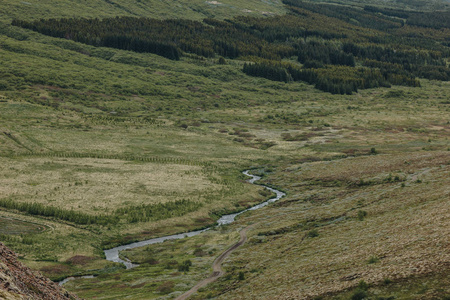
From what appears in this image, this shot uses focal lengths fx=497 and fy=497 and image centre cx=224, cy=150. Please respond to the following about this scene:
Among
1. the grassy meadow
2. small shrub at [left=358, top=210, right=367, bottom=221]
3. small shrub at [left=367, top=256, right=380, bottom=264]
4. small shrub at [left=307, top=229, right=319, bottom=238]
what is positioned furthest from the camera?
small shrub at [left=358, top=210, right=367, bottom=221]

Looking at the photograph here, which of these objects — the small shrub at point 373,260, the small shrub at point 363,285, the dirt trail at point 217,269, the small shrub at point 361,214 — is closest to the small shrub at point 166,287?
the dirt trail at point 217,269

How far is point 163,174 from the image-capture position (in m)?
124

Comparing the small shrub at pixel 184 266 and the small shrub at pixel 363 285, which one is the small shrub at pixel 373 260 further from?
the small shrub at pixel 184 266

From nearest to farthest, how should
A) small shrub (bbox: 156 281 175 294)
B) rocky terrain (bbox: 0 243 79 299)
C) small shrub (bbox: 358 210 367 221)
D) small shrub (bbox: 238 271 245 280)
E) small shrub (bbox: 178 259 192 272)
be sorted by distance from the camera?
1. rocky terrain (bbox: 0 243 79 299)
2. small shrub (bbox: 238 271 245 280)
3. small shrub (bbox: 156 281 175 294)
4. small shrub (bbox: 178 259 192 272)
5. small shrub (bbox: 358 210 367 221)

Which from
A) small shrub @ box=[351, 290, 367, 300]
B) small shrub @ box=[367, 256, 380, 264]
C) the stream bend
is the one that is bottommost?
the stream bend

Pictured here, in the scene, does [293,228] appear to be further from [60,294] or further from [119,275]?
[60,294]

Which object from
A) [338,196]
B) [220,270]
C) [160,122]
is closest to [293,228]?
[220,270]

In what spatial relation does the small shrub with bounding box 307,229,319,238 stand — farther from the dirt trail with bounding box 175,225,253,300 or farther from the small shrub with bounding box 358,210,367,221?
the dirt trail with bounding box 175,225,253,300

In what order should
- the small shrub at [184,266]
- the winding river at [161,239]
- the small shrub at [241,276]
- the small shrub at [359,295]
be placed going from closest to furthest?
1. the small shrub at [359,295]
2. the small shrub at [241,276]
3. the small shrub at [184,266]
4. the winding river at [161,239]

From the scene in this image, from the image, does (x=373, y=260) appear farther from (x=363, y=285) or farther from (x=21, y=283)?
(x=21, y=283)

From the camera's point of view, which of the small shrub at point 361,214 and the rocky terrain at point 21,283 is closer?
the rocky terrain at point 21,283

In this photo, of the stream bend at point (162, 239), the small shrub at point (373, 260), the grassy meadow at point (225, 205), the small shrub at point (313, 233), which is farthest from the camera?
the stream bend at point (162, 239)

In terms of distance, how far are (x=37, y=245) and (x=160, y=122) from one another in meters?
124

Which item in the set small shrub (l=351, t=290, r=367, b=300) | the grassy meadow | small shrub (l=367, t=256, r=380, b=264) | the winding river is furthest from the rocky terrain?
the winding river
